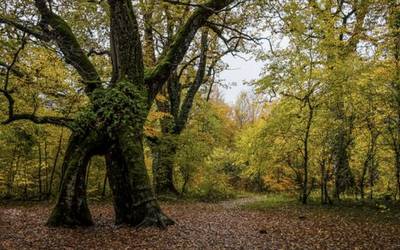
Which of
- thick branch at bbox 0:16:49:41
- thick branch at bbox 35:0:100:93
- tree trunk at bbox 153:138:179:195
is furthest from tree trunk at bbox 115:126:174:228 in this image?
tree trunk at bbox 153:138:179:195

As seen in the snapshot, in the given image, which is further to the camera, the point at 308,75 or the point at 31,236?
the point at 308,75

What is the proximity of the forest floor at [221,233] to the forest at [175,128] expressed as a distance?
49 mm

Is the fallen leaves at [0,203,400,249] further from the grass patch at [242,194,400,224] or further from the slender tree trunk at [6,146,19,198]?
the slender tree trunk at [6,146,19,198]

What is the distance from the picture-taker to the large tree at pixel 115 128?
927cm

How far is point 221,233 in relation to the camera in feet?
29.6

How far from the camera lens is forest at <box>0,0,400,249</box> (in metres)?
8.88

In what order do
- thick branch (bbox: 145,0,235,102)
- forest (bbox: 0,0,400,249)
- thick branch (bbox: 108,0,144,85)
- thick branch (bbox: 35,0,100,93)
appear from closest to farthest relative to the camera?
1. forest (bbox: 0,0,400,249)
2. thick branch (bbox: 108,0,144,85)
3. thick branch (bbox: 35,0,100,93)
4. thick branch (bbox: 145,0,235,102)

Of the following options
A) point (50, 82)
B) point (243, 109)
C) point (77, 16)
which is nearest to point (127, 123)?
point (50, 82)

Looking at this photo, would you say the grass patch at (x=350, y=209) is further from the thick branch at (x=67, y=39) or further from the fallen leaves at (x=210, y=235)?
the thick branch at (x=67, y=39)

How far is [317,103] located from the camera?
14.4m

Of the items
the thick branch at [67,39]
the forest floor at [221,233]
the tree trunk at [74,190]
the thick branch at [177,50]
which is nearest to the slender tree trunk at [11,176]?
the forest floor at [221,233]

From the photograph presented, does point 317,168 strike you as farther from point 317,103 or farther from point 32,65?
point 32,65

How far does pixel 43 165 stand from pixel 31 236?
340 inches

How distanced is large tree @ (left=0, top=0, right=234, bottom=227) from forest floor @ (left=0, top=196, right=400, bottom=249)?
58cm
